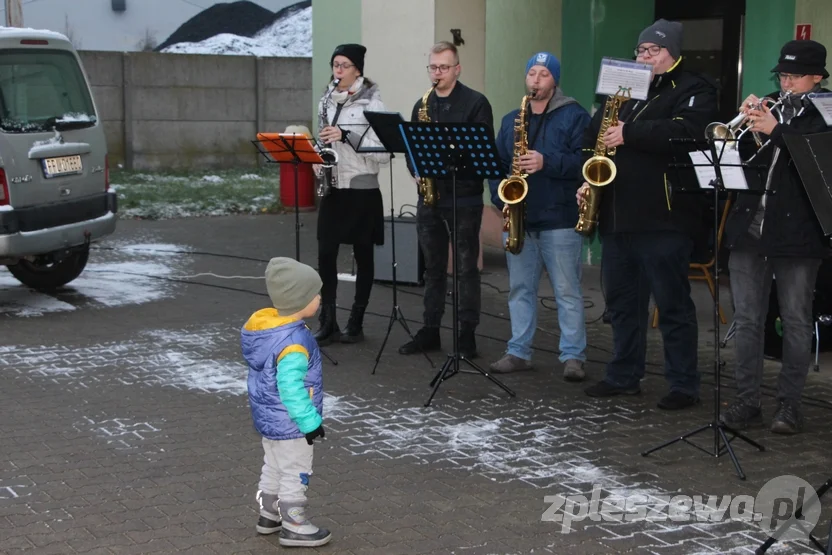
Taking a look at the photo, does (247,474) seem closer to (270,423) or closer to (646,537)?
(270,423)

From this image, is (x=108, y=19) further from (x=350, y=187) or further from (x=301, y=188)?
(x=350, y=187)

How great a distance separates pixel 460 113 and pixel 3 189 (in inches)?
152

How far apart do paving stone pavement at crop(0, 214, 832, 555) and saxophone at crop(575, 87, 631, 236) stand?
114cm

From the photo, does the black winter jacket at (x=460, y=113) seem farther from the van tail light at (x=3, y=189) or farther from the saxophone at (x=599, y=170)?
the van tail light at (x=3, y=189)

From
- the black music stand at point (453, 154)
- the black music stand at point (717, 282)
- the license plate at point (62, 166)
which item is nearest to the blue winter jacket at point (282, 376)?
the black music stand at point (717, 282)

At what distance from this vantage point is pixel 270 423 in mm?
4754

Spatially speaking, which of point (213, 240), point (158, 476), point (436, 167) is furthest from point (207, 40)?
point (158, 476)

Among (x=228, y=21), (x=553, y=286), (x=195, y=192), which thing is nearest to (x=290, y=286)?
(x=553, y=286)

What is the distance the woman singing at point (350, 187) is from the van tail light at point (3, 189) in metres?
2.69

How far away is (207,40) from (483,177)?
1740 cm

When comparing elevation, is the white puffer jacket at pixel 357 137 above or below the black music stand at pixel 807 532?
above

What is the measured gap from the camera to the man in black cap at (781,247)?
6027 mm

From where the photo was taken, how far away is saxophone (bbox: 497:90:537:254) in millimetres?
7387

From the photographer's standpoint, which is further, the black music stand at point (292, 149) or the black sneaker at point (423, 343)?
the black sneaker at point (423, 343)
